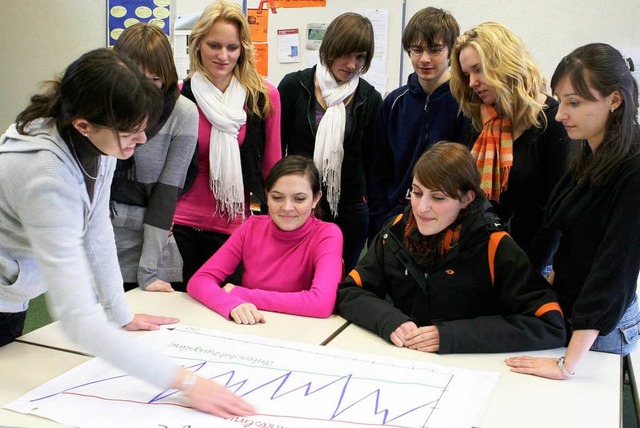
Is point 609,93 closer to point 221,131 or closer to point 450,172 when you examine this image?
point 450,172

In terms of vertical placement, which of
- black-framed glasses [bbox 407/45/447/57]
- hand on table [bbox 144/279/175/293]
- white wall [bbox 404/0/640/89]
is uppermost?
white wall [bbox 404/0/640/89]

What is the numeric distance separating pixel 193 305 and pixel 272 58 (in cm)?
260

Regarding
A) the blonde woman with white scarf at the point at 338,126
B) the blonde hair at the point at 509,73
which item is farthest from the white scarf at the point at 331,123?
the blonde hair at the point at 509,73

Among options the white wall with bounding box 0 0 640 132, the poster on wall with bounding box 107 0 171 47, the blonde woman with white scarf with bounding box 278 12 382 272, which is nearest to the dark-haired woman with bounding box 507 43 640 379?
the blonde woman with white scarf with bounding box 278 12 382 272

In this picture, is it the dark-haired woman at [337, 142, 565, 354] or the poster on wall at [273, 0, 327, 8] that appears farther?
the poster on wall at [273, 0, 327, 8]

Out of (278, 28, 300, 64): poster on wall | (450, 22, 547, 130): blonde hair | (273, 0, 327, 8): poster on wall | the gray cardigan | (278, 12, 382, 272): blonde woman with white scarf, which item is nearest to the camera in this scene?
the gray cardigan

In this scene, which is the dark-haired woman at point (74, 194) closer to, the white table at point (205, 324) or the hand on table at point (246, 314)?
the white table at point (205, 324)

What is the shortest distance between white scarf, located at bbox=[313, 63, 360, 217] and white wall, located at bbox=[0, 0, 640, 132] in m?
1.14

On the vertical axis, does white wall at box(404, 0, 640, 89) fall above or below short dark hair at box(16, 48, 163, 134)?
above

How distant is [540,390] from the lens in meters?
1.28

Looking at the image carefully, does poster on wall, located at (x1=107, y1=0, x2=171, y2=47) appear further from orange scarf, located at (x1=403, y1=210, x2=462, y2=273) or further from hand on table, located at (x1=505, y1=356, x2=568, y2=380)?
hand on table, located at (x1=505, y1=356, x2=568, y2=380)

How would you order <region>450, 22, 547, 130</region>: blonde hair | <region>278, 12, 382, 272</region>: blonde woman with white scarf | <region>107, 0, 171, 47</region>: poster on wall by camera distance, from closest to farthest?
<region>450, 22, 547, 130</region>: blonde hair < <region>278, 12, 382, 272</region>: blonde woman with white scarf < <region>107, 0, 171, 47</region>: poster on wall

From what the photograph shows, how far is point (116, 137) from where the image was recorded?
46.1 inches

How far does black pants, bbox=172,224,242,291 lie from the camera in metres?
2.19
